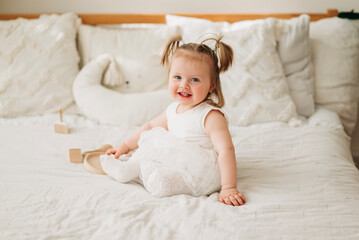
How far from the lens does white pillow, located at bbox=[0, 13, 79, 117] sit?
5.82ft

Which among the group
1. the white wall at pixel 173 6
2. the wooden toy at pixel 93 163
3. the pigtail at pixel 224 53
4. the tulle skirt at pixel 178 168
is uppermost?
the white wall at pixel 173 6

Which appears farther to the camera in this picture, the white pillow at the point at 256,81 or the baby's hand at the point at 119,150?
the white pillow at the point at 256,81

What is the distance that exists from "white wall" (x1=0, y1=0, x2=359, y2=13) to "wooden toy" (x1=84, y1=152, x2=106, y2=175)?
51.4 inches

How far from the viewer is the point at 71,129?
62.9 inches

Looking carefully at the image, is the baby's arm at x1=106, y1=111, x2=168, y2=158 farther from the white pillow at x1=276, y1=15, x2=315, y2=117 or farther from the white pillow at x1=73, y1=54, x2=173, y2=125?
the white pillow at x1=276, y1=15, x2=315, y2=117

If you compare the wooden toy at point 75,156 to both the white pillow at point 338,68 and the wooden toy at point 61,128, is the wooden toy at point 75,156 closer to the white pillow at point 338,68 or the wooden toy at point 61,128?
the wooden toy at point 61,128

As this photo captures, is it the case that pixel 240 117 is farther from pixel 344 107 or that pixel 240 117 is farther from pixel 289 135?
pixel 344 107

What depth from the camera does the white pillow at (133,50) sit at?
6.14 ft

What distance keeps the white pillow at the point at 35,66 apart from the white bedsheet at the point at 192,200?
17.1 inches

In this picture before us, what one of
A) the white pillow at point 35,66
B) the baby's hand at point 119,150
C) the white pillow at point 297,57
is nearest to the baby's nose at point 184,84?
the baby's hand at point 119,150

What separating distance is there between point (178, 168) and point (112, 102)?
0.79 metres


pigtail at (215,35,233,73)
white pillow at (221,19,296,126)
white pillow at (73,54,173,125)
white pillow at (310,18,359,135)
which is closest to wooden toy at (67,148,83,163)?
white pillow at (73,54,173,125)

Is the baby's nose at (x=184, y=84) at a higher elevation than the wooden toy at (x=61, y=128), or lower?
higher

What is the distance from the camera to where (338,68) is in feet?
5.89
